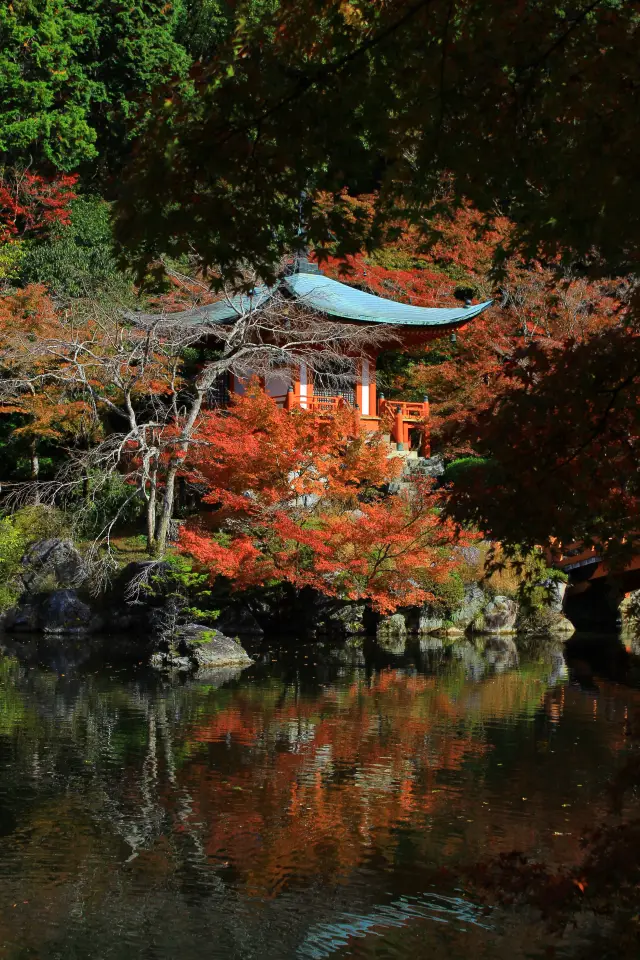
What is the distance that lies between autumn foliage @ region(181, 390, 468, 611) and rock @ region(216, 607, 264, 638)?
4.97 ft

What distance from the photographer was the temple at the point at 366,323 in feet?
73.0

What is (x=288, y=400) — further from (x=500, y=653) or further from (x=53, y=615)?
(x=500, y=653)

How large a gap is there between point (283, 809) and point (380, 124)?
4963mm

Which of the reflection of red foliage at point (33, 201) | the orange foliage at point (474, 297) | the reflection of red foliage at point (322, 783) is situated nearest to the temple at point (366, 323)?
the orange foliage at point (474, 297)

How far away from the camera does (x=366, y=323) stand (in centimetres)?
2261

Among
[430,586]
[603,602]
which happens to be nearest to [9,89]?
[430,586]

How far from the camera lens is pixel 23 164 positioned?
89.9 ft

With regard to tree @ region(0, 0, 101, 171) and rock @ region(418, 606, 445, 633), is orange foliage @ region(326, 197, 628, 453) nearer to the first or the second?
rock @ region(418, 606, 445, 633)

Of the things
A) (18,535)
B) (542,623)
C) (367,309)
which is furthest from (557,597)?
(18,535)

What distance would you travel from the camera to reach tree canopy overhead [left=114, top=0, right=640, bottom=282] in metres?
4.14

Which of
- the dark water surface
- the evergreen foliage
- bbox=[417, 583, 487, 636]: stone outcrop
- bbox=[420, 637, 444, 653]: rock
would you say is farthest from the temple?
the dark water surface

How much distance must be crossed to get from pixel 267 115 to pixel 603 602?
20028 mm

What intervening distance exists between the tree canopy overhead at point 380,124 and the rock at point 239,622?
15.0 m

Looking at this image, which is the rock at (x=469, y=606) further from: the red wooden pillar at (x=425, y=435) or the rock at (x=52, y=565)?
the rock at (x=52, y=565)
